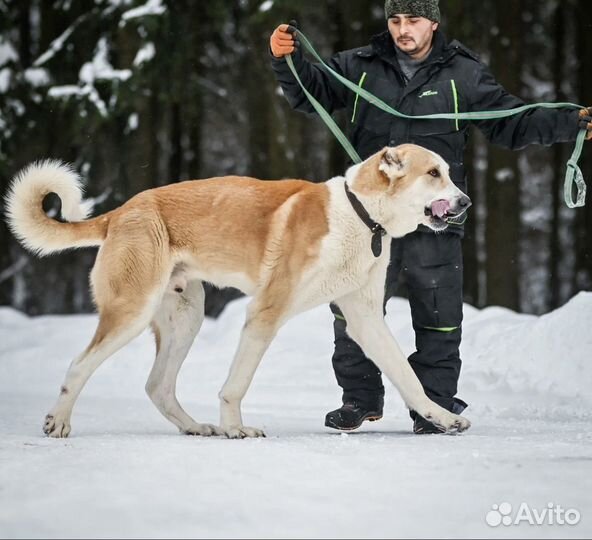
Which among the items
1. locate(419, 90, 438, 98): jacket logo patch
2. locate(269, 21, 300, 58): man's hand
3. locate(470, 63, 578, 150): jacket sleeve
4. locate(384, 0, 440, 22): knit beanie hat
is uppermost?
locate(384, 0, 440, 22): knit beanie hat

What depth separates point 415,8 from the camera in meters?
4.85

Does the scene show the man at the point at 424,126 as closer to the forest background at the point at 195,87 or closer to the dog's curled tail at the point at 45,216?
the dog's curled tail at the point at 45,216

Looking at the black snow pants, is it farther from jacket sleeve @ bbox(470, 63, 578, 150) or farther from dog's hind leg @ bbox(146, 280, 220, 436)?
dog's hind leg @ bbox(146, 280, 220, 436)

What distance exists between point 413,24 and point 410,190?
977 millimetres

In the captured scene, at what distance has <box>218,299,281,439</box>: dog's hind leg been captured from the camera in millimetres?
4406

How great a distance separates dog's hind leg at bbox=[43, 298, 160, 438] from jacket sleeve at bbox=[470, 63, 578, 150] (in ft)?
6.67

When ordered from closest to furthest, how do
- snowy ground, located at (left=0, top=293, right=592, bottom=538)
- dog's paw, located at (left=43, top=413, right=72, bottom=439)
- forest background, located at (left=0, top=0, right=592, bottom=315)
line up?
snowy ground, located at (left=0, top=293, right=592, bottom=538) < dog's paw, located at (left=43, top=413, right=72, bottom=439) < forest background, located at (left=0, top=0, right=592, bottom=315)

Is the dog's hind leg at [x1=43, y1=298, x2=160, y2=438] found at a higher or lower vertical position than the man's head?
lower

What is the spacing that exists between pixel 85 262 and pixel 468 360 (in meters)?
12.6

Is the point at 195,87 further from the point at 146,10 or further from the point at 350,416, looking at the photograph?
the point at 350,416

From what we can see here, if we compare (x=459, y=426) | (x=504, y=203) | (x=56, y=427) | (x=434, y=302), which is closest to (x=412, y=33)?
(x=434, y=302)

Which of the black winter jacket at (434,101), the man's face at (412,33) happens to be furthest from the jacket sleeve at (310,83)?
the man's face at (412,33)

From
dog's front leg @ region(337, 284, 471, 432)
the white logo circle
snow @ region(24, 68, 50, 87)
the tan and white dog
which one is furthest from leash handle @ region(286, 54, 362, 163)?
snow @ region(24, 68, 50, 87)

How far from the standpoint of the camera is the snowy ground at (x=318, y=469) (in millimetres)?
2680
